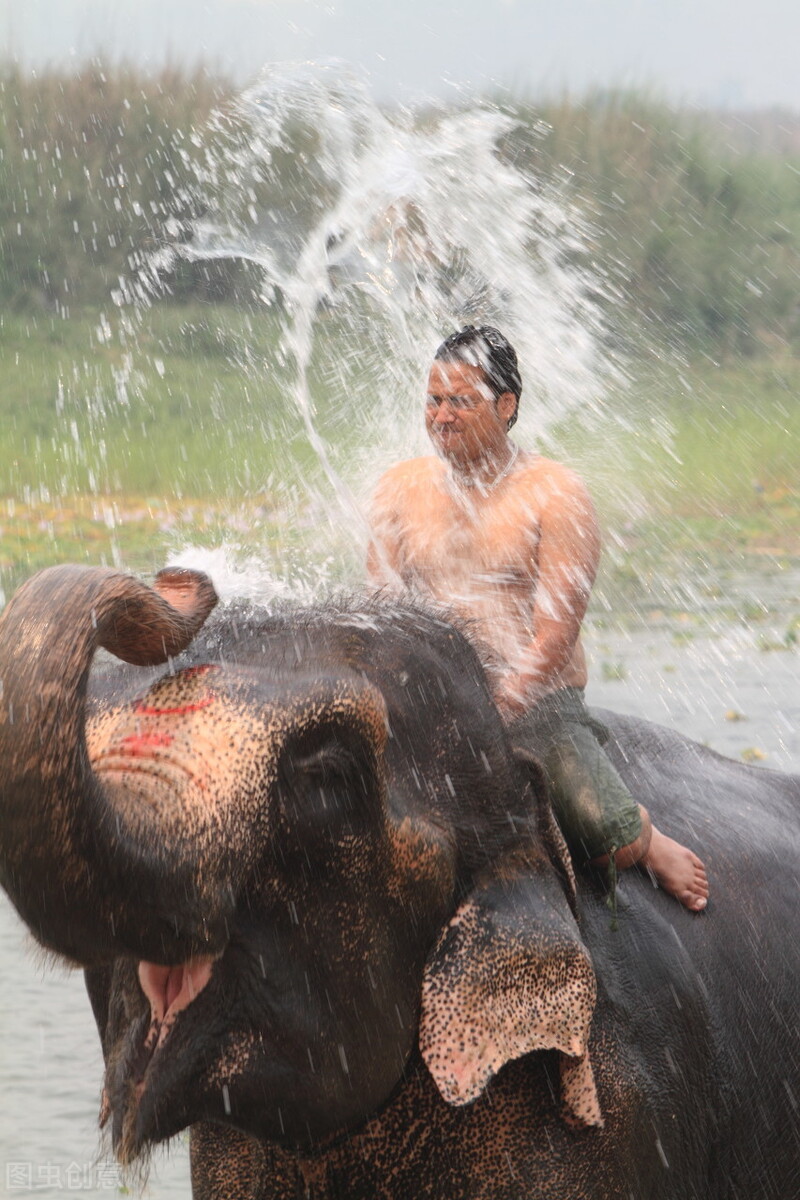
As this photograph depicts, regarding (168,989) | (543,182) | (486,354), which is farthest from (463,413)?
(543,182)

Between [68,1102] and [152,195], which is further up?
[68,1102]

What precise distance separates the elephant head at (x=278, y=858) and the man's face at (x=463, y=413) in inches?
19.5

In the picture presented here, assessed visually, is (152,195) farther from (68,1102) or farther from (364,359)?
(68,1102)

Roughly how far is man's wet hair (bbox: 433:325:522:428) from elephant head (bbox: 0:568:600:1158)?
56 centimetres

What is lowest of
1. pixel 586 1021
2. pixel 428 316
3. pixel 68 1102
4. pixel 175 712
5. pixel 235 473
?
pixel 235 473

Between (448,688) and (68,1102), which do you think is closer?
(448,688)

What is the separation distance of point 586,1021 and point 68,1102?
2.46 meters

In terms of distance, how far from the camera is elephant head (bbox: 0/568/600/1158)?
5.83 feet

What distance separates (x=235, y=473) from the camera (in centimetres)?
1456

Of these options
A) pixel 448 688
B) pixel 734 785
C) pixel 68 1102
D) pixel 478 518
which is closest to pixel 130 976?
pixel 448 688

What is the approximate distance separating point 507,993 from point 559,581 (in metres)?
0.72

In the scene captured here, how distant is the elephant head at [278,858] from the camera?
A: 1.78 metres

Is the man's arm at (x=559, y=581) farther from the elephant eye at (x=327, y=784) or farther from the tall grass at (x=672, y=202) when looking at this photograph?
the tall grass at (x=672, y=202)

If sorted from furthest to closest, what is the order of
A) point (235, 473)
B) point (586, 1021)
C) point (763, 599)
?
point (235, 473), point (763, 599), point (586, 1021)
